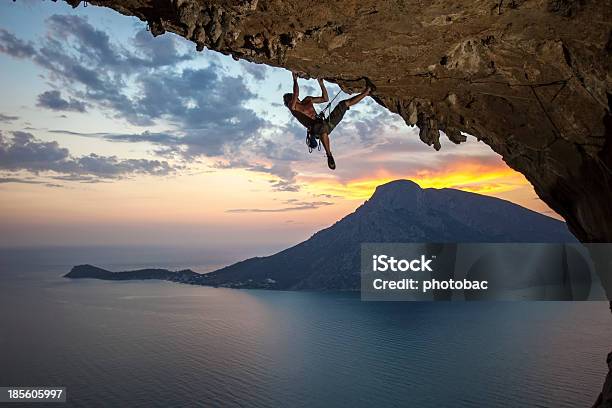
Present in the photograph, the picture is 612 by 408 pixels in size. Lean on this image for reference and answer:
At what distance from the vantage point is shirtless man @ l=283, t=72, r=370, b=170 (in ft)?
25.2

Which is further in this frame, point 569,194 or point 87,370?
point 87,370

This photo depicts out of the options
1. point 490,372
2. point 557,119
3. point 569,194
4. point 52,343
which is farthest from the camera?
point 52,343

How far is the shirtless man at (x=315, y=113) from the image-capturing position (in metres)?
7.67

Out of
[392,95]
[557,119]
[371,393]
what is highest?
[392,95]

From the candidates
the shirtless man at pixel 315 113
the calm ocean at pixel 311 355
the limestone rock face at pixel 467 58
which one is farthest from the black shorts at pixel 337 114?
the calm ocean at pixel 311 355

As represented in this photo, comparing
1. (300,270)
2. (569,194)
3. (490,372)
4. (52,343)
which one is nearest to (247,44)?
(569,194)

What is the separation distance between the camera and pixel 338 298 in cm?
13638

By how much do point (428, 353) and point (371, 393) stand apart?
69.9ft

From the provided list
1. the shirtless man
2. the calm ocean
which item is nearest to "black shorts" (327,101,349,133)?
the shirtless man

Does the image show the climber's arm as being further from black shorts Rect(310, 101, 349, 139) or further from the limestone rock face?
black shorts Rect(310, 101, 349, 139)

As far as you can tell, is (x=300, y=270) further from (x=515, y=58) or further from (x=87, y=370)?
(x=515, y=58)

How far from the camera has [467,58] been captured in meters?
6.96

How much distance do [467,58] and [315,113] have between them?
282cm

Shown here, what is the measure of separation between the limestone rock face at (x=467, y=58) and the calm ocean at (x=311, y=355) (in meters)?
43.8
